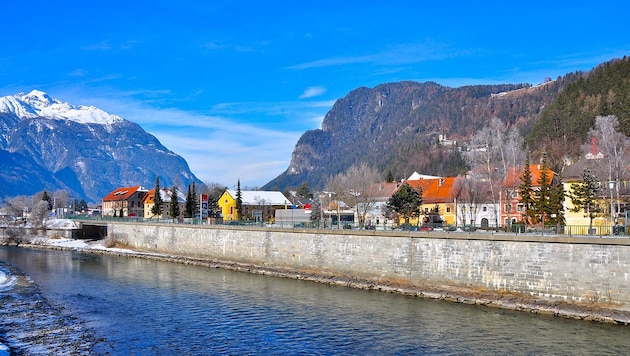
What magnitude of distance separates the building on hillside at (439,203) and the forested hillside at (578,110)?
1344 inches

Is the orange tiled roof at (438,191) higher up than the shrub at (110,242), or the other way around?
the orange tiled roof at (438,191)

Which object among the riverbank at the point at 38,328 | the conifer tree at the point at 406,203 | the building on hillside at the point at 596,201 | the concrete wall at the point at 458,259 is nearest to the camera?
the riverbank at the point at 38,328

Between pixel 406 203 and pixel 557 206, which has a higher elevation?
pixel 406 203

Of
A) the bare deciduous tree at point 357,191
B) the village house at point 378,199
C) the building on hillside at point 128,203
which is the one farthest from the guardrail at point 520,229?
the building on hillside at point 128,203

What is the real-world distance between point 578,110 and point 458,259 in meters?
104

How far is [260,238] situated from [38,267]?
2459cm

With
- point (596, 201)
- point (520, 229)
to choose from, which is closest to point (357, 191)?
point (596, 201)

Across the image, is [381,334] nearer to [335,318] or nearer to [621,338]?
[335,318]

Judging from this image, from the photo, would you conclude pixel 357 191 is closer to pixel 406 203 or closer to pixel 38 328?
pixel 406 203

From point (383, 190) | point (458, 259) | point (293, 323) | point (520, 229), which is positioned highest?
point (383, 190)

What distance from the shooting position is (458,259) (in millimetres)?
40656

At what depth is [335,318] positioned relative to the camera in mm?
33812

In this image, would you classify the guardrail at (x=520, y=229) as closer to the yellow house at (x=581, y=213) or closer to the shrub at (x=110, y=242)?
the yellow house at (x=581, y=213)

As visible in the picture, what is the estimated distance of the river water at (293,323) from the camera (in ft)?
89.8
